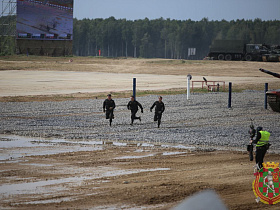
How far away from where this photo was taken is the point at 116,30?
649 ft

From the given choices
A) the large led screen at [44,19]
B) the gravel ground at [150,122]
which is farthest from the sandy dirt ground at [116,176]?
the large led screen at [44,19]

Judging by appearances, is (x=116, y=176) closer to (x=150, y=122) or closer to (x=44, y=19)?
(x=150, y=122)

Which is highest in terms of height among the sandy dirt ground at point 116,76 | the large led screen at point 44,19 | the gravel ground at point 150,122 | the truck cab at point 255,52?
the large led screen at point 44,19

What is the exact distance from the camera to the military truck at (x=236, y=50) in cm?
7469

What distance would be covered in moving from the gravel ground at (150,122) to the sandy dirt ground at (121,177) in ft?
7.21

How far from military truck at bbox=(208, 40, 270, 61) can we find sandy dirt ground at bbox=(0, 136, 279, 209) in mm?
62142

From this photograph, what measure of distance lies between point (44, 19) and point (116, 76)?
33.5m

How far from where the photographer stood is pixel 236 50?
3004 inches

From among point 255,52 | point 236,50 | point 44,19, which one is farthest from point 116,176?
point 44,19

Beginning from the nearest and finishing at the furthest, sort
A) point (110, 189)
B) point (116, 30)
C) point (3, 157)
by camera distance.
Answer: point (110, 189)
point (3, 157)
point (116, 30)

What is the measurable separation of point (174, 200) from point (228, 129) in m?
10.6

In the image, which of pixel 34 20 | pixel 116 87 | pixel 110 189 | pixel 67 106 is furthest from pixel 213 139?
pixel 34 20

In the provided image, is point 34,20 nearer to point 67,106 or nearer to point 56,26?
point 56,26

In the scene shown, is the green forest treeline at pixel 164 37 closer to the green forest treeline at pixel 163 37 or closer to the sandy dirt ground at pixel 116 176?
the green forest treeline at pixel 163 37
